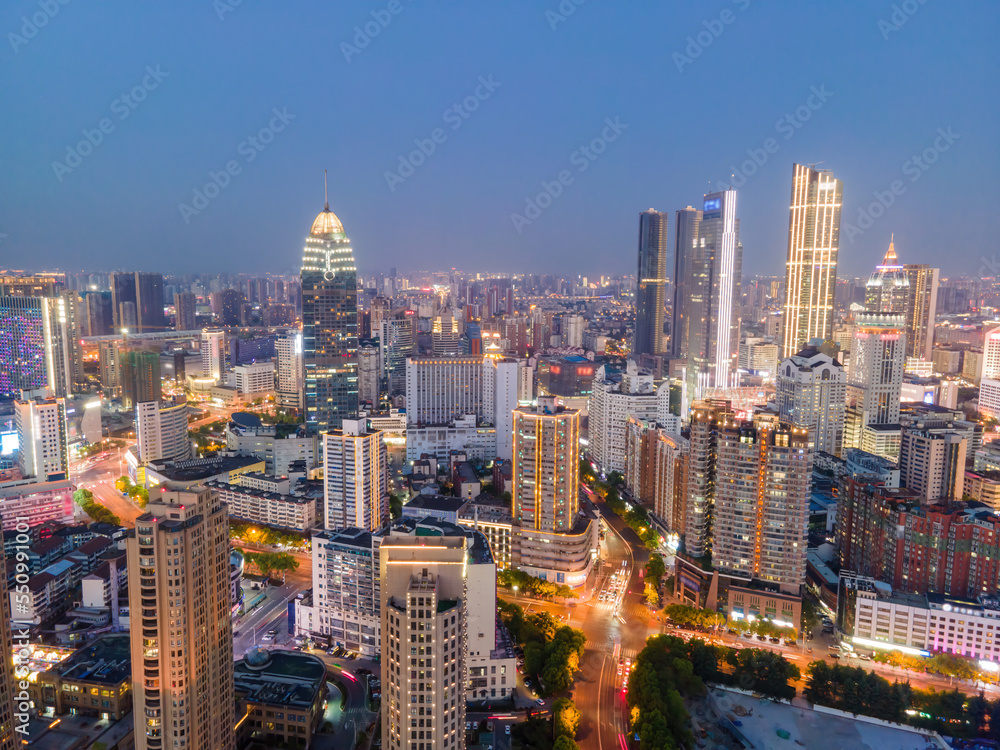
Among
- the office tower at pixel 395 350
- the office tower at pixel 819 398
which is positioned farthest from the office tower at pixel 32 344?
the office tower at pixel 819 398

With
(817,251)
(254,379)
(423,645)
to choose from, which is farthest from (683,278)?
(423,645)

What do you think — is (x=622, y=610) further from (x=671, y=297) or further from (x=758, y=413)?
(x=671, y=297)

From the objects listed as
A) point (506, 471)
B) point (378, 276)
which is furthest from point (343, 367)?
point (378, 276)

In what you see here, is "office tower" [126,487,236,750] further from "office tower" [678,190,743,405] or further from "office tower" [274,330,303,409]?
"office tower" [678,190,743,405]

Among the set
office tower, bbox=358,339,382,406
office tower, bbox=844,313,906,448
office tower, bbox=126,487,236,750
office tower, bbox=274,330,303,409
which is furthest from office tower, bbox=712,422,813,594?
office tower, bbox=274,330,303,409

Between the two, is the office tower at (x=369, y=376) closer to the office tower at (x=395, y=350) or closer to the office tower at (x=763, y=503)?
the office tower at (x=395, y=350)

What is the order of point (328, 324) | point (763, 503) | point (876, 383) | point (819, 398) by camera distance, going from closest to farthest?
point (763, 503), point (328, 324), point (819, 398), point (876, 383)

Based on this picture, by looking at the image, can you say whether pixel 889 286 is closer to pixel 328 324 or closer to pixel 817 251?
pixel 817 251

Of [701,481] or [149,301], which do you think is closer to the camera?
[701,481]
